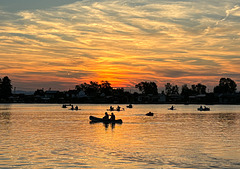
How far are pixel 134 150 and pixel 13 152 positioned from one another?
11.4 meters

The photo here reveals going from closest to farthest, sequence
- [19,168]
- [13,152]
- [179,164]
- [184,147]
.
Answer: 1. [19,168]
2. [179,164]
3. [13,152]
4. [184,147]

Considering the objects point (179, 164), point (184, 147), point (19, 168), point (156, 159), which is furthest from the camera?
point (184, 147)

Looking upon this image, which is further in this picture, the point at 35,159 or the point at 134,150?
the point at 134,150

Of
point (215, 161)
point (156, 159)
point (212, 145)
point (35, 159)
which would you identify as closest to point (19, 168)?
point (35, 159)

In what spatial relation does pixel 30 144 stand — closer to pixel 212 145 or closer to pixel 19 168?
pixel 19 168

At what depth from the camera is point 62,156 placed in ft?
101

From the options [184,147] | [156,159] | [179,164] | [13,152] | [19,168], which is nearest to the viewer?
[19,168]

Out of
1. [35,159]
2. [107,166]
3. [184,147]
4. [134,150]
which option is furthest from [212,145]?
[35,159]

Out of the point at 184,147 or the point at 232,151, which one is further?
the point at 184,147

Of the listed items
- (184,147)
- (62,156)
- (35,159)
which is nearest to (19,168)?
(35,159)

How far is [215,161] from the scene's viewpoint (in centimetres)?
2859

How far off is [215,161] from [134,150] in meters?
8.64

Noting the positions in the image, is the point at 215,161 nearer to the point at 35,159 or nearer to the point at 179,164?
the point at 179,164

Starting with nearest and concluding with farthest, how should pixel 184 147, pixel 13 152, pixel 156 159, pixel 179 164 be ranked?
1. pixel 179 164
2. pixel 156 159
3. pixel 13 152
4. pixel 184 147
